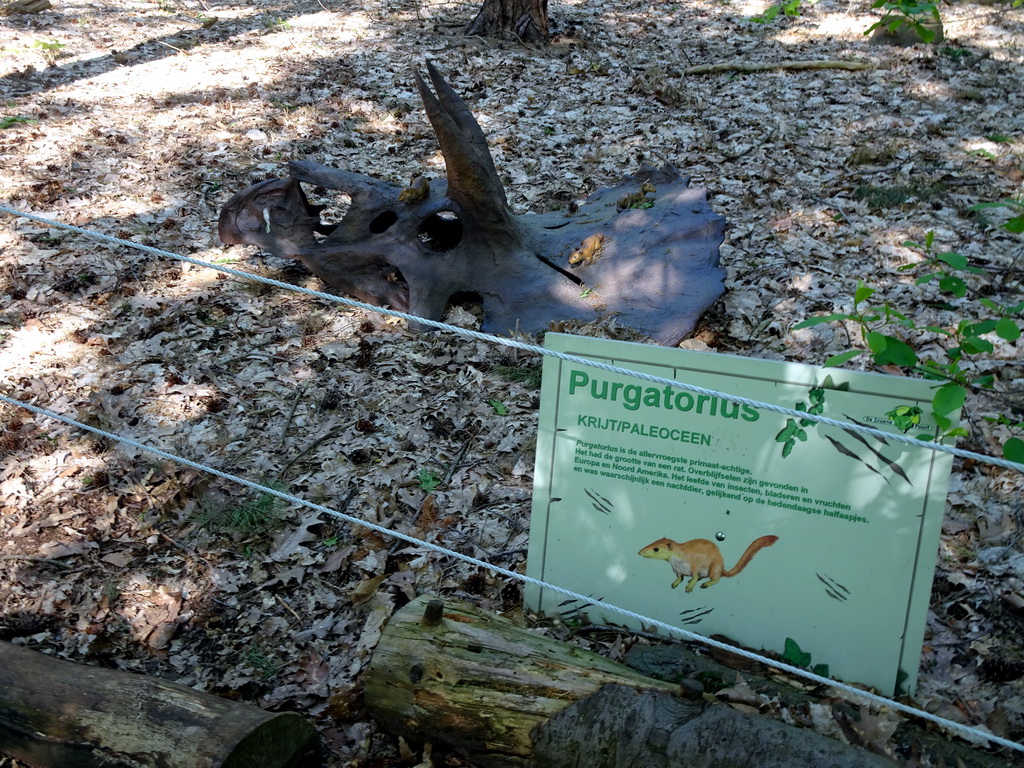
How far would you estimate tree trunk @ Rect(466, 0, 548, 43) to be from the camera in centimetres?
1002

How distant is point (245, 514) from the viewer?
379cm

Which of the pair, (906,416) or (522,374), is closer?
(906,416)

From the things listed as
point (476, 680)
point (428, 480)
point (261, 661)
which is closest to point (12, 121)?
point (428, 480)

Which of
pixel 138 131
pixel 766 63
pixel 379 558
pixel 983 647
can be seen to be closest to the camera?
pixel 983 647

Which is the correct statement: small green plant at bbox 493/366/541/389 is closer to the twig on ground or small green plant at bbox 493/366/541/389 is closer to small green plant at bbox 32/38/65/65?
the twig on ground

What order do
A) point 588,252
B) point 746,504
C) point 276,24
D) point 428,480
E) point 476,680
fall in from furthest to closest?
point 276,24
point 588,252
point 428,480
point 746,504
point 476,680

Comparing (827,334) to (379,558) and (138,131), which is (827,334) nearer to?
(379,558)

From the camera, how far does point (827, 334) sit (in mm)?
4906

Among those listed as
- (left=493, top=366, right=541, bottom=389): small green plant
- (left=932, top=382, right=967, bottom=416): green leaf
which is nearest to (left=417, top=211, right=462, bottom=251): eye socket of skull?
(left=493, top=366, right=541, bottom=389): small green plant

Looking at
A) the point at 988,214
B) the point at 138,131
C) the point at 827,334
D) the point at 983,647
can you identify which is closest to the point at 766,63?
the point at 988,214

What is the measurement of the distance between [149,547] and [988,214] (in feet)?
20.5

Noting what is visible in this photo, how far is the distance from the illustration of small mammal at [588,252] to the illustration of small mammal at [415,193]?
106 centimetres

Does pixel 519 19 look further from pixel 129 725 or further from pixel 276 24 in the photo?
pixel 129 725

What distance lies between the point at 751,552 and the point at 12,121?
8.32m
